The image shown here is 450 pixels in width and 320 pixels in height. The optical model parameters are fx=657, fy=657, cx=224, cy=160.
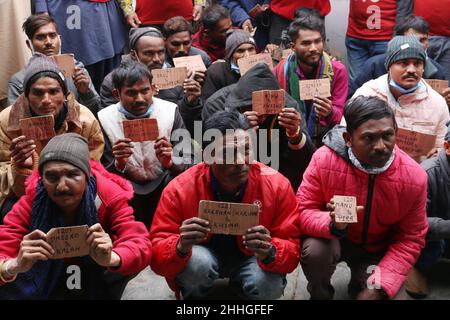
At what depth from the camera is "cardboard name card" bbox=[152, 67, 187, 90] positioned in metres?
5.32

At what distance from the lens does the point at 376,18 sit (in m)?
6.57

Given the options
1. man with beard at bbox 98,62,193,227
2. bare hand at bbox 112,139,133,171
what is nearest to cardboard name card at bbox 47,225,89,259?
bare hand at bbox 112,139,133,171

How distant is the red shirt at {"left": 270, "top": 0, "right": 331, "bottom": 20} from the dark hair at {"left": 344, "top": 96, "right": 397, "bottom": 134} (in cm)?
322

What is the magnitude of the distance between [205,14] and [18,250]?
3779mm

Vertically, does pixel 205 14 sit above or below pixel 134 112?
above

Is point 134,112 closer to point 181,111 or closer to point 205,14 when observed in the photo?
point 181,111

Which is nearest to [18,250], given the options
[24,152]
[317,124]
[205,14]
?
[24,152]

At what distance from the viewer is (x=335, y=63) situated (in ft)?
18.5

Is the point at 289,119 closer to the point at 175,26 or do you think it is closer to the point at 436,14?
→ the point at 175,26

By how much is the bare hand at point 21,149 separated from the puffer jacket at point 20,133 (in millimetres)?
76

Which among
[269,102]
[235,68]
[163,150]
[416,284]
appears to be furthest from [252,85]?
[416,284]

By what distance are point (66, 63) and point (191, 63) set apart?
41.6 inches

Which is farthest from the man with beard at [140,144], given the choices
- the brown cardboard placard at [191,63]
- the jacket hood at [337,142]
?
the jacket hood at [337,142]

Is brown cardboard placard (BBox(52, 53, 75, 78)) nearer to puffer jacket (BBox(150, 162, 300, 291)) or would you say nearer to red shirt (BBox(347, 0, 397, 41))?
puffer jacket (BBox(150, 162, 300, 291))
